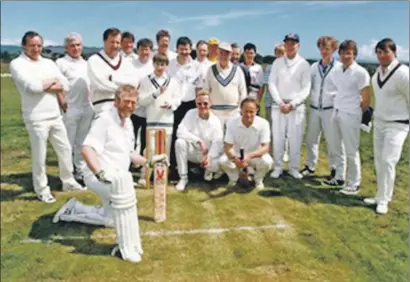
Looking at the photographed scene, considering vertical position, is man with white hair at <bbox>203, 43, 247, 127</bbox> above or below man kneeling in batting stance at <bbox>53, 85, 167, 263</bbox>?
above

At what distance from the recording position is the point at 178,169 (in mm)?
5602

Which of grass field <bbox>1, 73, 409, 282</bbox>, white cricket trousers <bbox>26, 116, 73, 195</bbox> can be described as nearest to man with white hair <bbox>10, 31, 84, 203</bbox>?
white cricket trousers <bbox>26, 116, 73, 195</bbox>

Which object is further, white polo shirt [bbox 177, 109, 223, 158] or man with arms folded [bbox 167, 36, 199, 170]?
man with arms folded [bbox 167, 36, 199, 170]

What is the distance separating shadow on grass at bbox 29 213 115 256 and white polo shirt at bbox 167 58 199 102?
213cm

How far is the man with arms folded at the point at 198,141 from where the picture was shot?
546cm

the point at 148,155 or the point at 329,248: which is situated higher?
the point at 148,155

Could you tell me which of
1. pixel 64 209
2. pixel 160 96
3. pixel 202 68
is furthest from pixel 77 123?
pixel 202 68

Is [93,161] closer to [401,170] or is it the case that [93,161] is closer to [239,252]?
[239,252]

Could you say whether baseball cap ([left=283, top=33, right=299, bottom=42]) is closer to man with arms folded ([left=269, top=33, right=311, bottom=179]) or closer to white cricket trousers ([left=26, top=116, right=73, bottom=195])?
man with arms folded ([left=269, top=33, right=311, bottom=179])

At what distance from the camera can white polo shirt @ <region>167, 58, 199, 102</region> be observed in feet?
18.8

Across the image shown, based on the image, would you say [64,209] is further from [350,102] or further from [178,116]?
[350,102]

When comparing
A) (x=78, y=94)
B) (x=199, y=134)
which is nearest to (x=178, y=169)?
(x=199, y=134)

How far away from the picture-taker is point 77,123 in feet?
18.8

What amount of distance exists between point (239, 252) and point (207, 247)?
0.95ft
